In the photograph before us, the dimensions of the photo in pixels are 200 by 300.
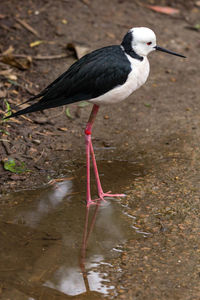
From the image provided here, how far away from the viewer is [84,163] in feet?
15.9

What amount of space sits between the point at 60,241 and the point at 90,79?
54.4 inches

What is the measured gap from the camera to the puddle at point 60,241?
10.8 ft

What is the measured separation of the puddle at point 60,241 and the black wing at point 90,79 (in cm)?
84

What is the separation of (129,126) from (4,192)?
1.74m

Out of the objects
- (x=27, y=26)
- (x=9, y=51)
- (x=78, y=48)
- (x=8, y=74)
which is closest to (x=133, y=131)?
(x=8, y=74)

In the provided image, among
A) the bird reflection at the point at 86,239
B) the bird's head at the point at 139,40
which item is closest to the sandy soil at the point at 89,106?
the bird reflection at the point at 86,239

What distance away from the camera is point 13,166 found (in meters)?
4.63

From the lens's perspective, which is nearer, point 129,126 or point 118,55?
point 118,55

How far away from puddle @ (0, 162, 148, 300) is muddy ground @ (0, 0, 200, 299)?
0.32 ft

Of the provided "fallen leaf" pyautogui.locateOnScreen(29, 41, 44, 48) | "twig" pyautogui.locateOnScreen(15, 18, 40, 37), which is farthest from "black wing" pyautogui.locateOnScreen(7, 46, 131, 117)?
"twig" pyautogui.locateOnScreen(15, 18, 40, 37)

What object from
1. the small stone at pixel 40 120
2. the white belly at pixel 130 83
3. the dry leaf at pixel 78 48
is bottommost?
the small stone at pixel 40 120

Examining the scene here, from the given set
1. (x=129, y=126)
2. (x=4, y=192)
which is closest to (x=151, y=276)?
(x=4, y=192)

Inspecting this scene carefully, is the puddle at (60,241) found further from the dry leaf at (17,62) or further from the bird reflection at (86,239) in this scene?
the dry leaf at (17,62)

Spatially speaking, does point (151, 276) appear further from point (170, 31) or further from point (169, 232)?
point (170, 31)
